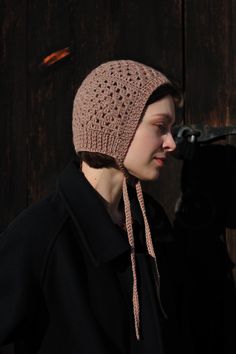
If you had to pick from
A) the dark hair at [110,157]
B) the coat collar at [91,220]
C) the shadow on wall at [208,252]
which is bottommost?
the shadow on wall at [208,252]

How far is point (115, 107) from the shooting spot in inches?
53.1

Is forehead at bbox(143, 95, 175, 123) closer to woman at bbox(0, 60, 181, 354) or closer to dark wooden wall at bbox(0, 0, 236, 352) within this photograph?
woman at bbox(0, 60, 181, 354)

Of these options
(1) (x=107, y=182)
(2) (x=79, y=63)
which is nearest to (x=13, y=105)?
(2) (x=79, y=63)

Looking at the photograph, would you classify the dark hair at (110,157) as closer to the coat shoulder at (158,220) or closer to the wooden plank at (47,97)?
the coat shoulder at (158,220)

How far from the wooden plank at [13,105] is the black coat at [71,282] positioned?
51 cm

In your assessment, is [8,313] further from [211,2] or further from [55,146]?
[211,2]

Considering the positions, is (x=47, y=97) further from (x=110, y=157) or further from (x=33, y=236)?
(x=33, y=236)

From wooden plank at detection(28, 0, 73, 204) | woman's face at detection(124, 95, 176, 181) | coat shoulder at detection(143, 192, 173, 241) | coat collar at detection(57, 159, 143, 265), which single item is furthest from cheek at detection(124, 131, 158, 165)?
wooden plank at detection(28, 0, 73, 204)

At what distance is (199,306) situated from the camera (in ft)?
5.65

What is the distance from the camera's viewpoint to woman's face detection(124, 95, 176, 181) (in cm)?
139

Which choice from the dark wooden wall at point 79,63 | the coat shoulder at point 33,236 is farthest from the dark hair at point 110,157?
the dark wooden wall at point 79,63

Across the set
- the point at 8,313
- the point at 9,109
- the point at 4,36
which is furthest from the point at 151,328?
the point at 4,36

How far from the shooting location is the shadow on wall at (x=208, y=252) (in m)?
1.70

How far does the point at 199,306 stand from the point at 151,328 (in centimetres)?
36
